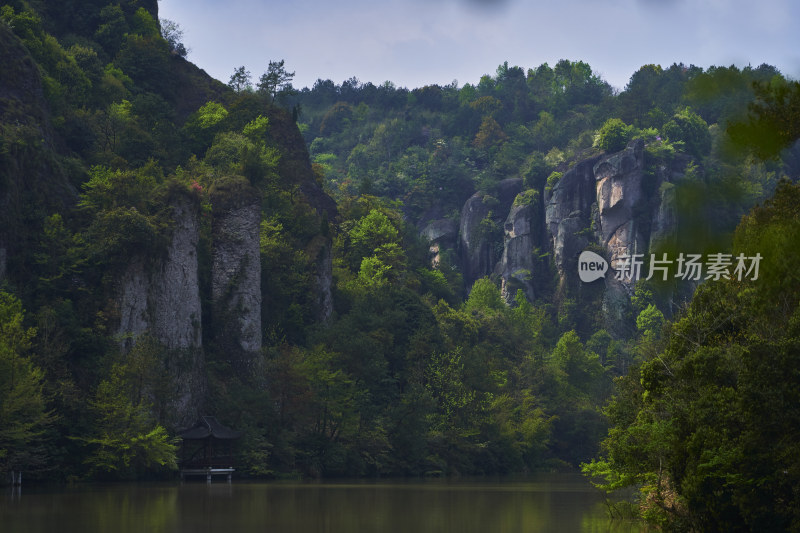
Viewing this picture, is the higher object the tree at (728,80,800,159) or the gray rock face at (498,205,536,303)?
the gray rock face at (498,205,536,303)

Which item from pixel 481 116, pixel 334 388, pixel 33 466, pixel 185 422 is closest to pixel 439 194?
pixel 481 116

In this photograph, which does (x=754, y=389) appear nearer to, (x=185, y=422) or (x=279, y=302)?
(x=185, y=422)

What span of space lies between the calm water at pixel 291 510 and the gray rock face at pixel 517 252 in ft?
250

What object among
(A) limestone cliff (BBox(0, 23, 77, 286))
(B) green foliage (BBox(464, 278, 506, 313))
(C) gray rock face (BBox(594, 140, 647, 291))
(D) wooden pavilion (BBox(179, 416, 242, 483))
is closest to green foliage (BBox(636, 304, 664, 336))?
(C) gray rock face (BBox(594, 140, 647, 291))

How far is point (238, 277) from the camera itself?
63500 millimetres

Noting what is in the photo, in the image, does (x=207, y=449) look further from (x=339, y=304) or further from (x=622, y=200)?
(x=622, y=200)

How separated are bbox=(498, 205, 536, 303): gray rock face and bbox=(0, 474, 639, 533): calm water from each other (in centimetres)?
7625

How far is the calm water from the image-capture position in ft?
79.4

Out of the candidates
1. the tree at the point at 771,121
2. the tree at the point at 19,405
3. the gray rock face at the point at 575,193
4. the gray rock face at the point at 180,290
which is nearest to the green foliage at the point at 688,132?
the gray rock face at the point at 575,193

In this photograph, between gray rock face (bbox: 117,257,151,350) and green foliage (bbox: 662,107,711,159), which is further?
green foliage (bbox: 662,107,711,159)

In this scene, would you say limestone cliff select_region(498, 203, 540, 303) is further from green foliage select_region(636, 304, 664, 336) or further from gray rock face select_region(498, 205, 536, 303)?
green foliage select_region(636, 304, 664, 336)

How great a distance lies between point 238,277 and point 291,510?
114 feet

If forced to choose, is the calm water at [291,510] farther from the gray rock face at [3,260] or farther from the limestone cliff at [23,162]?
the limestone cliff at [23,162]

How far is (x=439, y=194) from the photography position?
137 m
